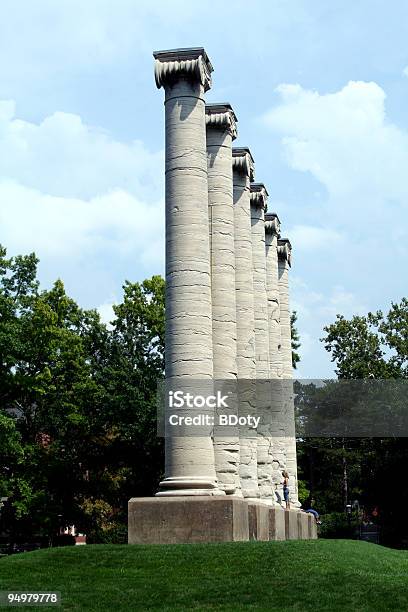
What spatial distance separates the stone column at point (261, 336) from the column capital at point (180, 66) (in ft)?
43.2

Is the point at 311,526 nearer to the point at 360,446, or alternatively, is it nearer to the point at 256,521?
the point at 256,521

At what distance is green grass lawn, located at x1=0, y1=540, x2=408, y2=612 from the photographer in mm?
17406

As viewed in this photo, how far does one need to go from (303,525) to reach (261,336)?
30.4ft

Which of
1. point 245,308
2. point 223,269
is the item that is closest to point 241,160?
point 245,308

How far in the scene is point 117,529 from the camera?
192 ft

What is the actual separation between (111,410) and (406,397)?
2229 cm

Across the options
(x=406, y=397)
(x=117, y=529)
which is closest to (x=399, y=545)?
(x=406, y=397)

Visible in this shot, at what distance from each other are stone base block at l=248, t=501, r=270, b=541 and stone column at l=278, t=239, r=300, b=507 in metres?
13.4

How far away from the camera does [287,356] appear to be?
49.8m

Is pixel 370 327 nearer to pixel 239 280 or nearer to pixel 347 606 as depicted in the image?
pixel 239 280

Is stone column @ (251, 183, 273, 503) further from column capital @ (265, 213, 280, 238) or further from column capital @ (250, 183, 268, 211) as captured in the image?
column capital @ (265, 213, 280, 238)

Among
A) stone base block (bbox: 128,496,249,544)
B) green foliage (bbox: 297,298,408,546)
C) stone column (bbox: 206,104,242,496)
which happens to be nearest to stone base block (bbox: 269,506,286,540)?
stone column (bbox: 206,104,242,496)

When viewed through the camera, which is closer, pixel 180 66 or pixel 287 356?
pixel 180 66

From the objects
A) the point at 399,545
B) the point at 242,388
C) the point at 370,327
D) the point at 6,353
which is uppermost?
the point at 370,327
